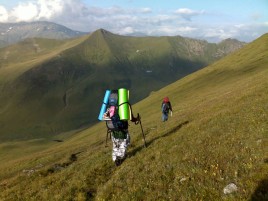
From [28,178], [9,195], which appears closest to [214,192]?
[9,195]

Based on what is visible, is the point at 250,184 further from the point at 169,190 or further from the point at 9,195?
the point at 9,195

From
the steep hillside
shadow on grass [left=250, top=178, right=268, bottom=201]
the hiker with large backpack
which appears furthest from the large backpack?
shadow on grass [left=250, top=178, right=268, bottom=201]

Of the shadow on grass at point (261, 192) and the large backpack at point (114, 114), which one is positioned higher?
the large backpack at point (114, 114)

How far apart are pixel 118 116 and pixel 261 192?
10759 mm

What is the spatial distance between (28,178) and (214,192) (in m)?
15.2

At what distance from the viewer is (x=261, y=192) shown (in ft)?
34.6

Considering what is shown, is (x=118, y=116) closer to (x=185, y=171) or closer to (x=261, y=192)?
(x=185, y=171)

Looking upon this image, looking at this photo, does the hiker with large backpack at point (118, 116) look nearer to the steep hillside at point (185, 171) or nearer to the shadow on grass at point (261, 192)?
the steep hillside at point (185, 171)

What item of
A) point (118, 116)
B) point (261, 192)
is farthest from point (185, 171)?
point (118, 116)

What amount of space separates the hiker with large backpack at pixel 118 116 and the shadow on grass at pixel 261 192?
9.78m

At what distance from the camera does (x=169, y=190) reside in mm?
13180

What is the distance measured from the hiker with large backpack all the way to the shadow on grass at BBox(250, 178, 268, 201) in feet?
32.1

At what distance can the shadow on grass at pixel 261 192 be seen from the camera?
10.3 m

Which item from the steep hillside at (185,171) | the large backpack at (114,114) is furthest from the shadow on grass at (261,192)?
the large backpack at (114,114)
